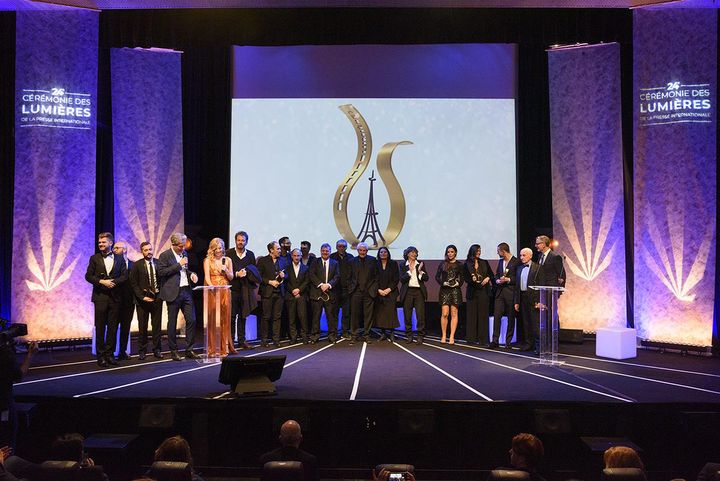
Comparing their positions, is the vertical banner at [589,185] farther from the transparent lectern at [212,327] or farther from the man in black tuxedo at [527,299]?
the transparent lectern at [212,327]

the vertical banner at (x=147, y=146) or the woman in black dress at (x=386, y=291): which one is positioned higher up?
the vertical banner at (x=147, y=146)

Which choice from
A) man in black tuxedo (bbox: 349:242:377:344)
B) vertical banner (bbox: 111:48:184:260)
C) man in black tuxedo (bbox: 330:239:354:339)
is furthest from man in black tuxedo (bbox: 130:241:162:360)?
man in black tuxedo (bbox: 349:242:377:344)

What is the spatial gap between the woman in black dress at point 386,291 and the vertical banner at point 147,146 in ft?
11.0

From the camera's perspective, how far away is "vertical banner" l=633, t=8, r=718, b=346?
30.5ft

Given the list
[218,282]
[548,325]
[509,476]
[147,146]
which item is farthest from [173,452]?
[147,146]

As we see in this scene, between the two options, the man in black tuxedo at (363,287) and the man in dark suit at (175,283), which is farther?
the man in black tuxedo at (363,287)

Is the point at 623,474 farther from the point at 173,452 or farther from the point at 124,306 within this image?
the point at 124,306

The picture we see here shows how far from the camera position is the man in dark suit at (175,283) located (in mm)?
7770

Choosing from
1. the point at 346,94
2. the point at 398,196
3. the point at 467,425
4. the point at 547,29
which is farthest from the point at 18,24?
the point at 467,425

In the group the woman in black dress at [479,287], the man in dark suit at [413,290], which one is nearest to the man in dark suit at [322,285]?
the man in dark suit at [413,290]

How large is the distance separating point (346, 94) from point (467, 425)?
21.8 feet

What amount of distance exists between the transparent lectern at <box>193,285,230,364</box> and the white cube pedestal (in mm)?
4653

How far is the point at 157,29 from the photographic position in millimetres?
10188

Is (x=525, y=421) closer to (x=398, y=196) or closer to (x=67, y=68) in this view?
(x=398, y=196)
